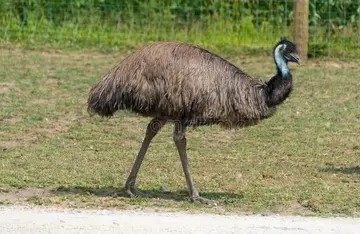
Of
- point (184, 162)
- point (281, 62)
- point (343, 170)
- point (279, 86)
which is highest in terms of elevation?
point (281, 62)

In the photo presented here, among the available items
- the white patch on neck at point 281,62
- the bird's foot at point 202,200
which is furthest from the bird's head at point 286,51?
the bird's foot at point 202,200

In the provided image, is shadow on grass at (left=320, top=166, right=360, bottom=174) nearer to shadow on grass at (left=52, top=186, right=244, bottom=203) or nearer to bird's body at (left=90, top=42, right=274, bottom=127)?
shadow on grass at (left=52, top=186, right=244, bottom=203)

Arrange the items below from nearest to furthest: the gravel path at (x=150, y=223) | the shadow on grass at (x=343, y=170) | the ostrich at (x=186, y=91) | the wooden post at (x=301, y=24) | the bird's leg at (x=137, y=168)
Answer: the gravel path at (x=150, y=223), the ostrich at (x=186, y=91), the bird's leg at (x=137, y=168), the shadow on grass at (x=343, y=170), the wooden post at (x=301, y=24)

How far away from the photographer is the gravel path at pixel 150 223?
7762 millimetres

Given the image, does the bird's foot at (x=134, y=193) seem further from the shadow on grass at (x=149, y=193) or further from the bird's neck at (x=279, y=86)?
the bird's neck at (x=279, y=86)

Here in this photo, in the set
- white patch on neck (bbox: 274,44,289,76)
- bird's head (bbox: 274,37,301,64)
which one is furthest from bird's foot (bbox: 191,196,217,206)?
bird's head (bbox: 274,37,301,64)

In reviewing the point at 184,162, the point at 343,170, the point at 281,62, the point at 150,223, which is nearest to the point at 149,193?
the point at 184,162

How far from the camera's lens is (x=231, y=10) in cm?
1712

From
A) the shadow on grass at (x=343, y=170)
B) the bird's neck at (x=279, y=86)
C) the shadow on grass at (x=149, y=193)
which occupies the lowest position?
the shadow on grass at (x=343, y=170)

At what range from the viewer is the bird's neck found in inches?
356

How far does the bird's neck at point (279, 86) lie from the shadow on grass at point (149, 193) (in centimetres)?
82

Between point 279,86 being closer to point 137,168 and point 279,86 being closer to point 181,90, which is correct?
point 181,90

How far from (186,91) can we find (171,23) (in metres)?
8.13

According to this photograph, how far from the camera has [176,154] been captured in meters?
10.8
